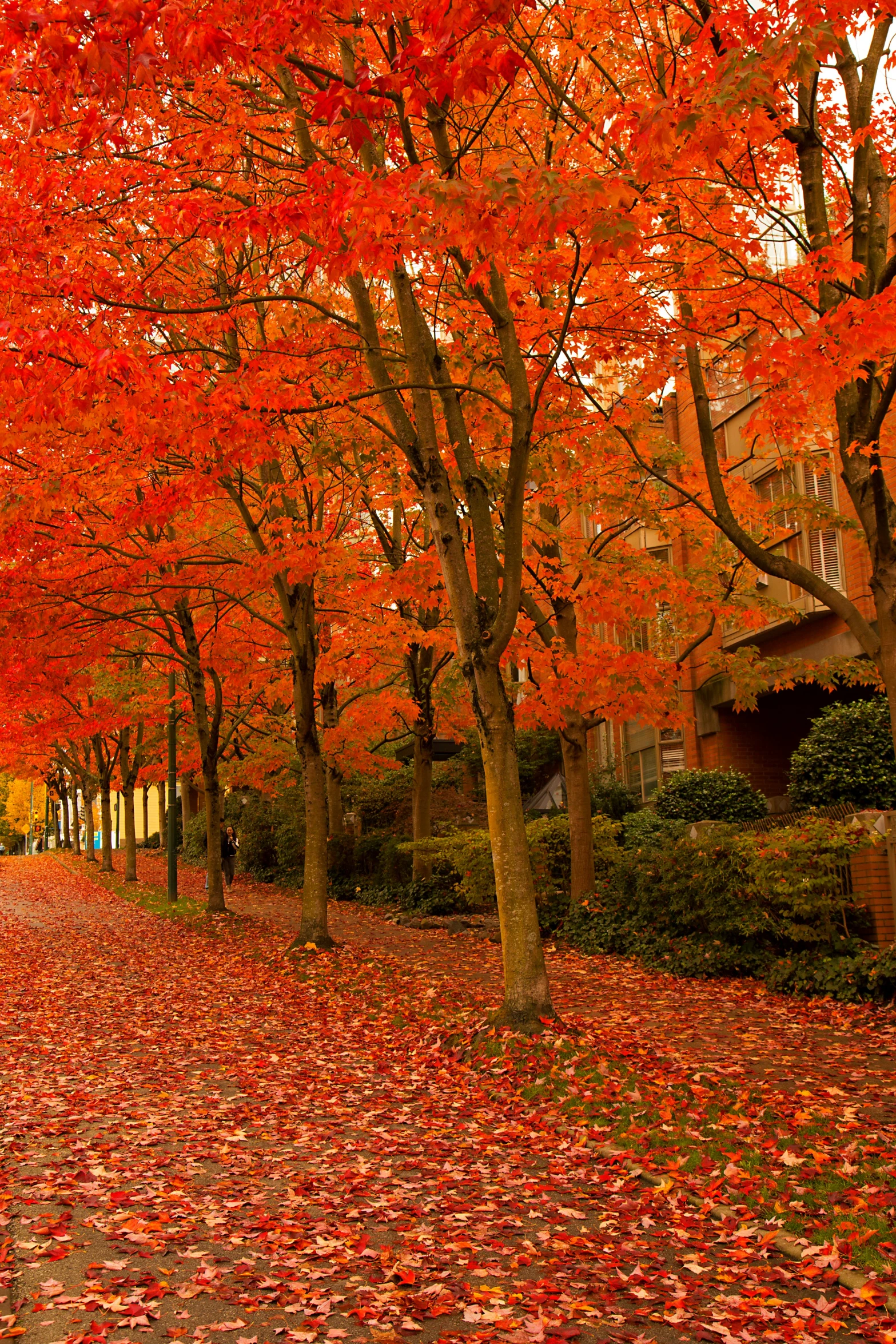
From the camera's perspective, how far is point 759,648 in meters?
Answer: 21.3

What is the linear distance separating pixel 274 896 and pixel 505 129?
20.4 meters

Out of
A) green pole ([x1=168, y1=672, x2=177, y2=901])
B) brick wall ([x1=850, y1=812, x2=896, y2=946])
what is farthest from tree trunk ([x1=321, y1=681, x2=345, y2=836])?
brick wall ([x1=850, y1=812, x2=896, y2=946])

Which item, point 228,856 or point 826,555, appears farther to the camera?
point 228,856

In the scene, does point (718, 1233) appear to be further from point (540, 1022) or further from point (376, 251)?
point (376, 251)

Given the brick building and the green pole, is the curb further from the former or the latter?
the green pole

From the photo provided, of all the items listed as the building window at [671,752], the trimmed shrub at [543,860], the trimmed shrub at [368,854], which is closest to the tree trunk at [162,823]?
the trimmed shrub at [368,854]

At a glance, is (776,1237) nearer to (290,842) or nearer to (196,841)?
(290,842)

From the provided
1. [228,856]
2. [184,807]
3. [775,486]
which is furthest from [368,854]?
[184,807]

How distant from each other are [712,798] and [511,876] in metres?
14.4

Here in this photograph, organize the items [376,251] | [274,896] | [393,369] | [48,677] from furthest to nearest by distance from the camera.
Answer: [274,896] < [48,677] < [393,369] < [376,251]

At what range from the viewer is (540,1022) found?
9.39 meters

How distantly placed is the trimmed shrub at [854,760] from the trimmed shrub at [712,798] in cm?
330

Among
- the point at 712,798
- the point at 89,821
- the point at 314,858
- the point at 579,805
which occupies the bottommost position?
the point at 314,858

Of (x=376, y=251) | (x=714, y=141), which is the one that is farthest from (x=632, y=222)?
(x=376, y=251)
